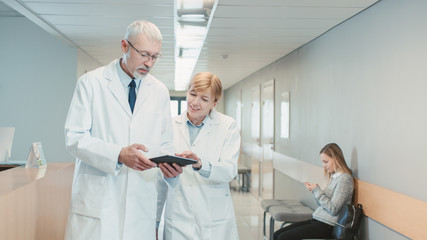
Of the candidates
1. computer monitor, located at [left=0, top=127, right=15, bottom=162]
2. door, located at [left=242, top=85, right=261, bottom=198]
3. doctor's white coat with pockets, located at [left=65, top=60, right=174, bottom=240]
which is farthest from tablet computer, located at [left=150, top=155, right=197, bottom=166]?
door, located at [left=242, top=85, right=261, bottom=198]

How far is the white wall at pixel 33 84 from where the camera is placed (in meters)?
6.66

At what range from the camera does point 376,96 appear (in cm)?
379

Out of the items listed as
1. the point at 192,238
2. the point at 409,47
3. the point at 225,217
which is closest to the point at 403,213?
the point at 409,47

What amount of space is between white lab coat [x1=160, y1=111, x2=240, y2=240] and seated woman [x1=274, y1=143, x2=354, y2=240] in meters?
1.89

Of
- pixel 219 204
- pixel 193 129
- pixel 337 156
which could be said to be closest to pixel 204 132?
A: pixel 193 129

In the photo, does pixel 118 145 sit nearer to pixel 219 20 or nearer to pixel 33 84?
pixel 219 20

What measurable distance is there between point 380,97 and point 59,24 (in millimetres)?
3574

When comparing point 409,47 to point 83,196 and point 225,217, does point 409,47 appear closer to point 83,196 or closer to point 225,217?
point 225,217

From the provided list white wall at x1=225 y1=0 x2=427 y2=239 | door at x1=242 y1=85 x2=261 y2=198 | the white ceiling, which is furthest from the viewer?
door at x1=242 y1=85 x2=261 y2=198

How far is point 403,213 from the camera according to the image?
10.9 ft

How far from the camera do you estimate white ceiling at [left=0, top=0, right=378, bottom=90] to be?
3.96 metres

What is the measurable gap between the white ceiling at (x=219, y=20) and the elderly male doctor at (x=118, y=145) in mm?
1968

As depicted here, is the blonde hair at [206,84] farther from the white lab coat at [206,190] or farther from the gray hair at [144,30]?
the gray hair at [144,30]

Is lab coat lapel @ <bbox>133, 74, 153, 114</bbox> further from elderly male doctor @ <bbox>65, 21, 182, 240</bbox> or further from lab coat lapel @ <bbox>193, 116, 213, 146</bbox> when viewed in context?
lab coat lapel @ <bbox>193, 116, 213, 146</bbox>
